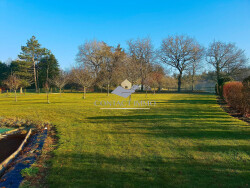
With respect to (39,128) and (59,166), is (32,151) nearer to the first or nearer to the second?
(59,166)

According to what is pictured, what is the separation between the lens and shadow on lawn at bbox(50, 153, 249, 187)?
2326 millimetres

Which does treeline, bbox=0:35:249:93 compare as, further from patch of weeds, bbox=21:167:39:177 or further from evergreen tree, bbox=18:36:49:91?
patch of weeds, bbox=21:167:39:177

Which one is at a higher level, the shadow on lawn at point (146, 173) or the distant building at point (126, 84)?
the distant building at point (126, 84)

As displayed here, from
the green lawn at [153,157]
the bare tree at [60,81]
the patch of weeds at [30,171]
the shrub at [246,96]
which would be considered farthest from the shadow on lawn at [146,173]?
the bare tree at [60,81]

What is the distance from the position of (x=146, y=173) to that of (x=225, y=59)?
34.9 m

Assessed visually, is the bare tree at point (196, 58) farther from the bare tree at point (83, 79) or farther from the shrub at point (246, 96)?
the shrub at point (246, 96)

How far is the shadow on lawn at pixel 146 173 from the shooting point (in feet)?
7.63

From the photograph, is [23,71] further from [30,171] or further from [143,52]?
[30,171]

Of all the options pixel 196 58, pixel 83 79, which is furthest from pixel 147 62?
pixel 83 79

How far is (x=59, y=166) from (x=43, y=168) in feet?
1.00

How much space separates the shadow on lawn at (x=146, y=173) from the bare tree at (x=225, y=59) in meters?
31.7

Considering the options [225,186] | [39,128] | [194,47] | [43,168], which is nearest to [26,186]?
[43,168]

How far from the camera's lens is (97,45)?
34344 millimetres

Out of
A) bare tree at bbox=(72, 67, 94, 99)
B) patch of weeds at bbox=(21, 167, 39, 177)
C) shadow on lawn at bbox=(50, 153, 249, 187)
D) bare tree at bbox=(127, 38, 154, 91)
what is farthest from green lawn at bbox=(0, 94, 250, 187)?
bare tree at bbox=(127, 38, 154, 91)
